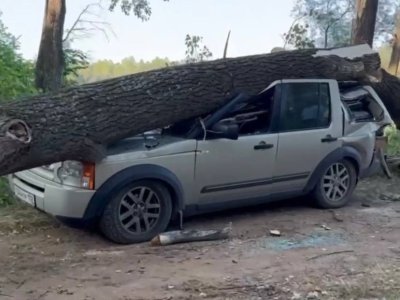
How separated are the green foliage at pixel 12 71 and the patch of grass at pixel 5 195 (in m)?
2.51

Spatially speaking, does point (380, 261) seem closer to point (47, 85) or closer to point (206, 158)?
point (206, 158)

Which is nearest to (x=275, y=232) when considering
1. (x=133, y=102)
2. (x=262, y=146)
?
(x=262, y=146)

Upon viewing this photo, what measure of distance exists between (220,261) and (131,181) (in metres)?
1.27

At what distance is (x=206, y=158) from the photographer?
714 cm

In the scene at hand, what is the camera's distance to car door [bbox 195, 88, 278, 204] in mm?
7176

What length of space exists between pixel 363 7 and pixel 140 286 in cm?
1049

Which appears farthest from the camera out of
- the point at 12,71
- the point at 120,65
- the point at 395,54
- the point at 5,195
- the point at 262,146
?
the point at 395,54

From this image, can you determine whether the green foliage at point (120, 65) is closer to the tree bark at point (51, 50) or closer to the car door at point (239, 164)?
the tree bark at point (51, 50)

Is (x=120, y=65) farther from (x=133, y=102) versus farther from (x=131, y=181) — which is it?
(x=131, y=181)

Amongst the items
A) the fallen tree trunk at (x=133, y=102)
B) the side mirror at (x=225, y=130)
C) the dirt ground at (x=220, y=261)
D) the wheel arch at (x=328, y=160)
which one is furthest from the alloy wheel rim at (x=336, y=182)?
the side mirror at (x=225, y=130)

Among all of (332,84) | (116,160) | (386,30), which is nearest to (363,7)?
(332,84)

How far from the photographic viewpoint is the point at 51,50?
1511 cm

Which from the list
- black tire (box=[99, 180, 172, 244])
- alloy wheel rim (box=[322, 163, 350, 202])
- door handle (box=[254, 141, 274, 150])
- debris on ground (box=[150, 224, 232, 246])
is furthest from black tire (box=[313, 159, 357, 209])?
black tire (box=[99, 180, 172, 244])

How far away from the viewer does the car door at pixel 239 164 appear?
7.18 metres
